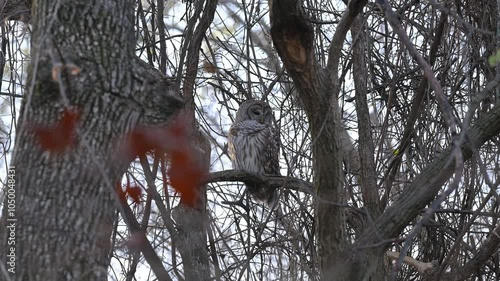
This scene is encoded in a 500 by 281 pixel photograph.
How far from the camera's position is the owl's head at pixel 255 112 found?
550 centimetres

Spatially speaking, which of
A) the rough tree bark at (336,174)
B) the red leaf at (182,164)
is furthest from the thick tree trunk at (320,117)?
the red leaf at (182,164)

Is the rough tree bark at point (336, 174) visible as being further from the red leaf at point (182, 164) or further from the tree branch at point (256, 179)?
the tree branch at point (256, 179)

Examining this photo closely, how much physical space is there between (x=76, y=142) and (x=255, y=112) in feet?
12.2

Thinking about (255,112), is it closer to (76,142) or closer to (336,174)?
(336,174)

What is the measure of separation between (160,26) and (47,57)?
8.16 ft

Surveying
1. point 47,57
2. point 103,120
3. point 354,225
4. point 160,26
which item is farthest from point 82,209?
point 160,26

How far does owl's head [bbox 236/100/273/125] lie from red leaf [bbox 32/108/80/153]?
10.3ft

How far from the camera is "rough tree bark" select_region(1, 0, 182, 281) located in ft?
7.20

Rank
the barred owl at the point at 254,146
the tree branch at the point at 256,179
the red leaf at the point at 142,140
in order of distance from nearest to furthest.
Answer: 1. the red leaf at the point at 142,140
2. the tree branch at the point at 256,179
3. the barred owl at the point at 254,146

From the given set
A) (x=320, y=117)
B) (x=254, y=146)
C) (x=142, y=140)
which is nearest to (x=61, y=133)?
(x=142, y=140)

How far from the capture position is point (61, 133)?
7.30 feet

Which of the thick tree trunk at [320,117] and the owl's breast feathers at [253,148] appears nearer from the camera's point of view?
the thick tree trunk at [320,117]

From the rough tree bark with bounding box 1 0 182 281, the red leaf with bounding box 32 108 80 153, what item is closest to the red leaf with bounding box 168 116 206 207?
the rough tree bark with bounding box 1 0 182 281

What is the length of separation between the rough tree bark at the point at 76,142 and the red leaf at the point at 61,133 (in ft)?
0.04
